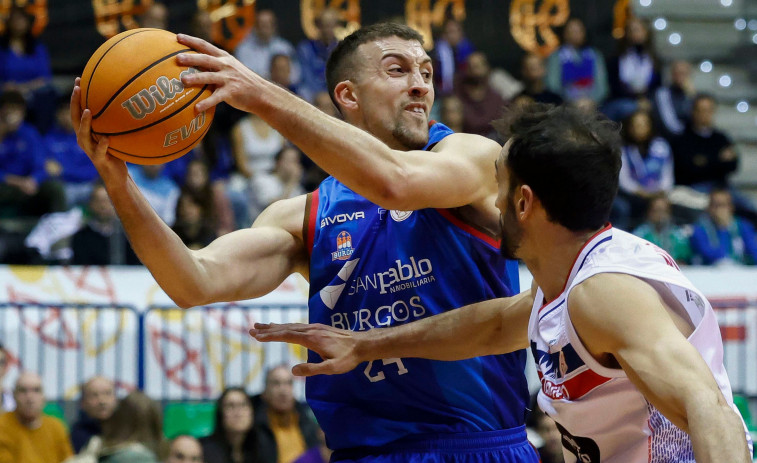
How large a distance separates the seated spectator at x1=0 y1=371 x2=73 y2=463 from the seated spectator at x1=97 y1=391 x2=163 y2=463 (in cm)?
39

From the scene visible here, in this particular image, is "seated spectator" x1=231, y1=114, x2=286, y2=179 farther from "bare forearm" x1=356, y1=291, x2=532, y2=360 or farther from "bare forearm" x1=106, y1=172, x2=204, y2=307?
"bare forearm" x1=356, y1=291, x2=532, y2=360

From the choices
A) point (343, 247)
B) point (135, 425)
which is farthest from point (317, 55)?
point (343, 247)

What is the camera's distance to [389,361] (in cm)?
412

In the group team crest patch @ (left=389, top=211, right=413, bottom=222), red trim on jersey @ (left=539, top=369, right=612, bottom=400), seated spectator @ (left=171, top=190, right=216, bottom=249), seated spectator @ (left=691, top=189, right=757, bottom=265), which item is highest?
team crest patch @ (left=389, top=211, right=413, bottom=222)

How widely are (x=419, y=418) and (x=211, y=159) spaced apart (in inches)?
302

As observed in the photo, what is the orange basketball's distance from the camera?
344cm

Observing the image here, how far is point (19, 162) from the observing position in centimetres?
1071

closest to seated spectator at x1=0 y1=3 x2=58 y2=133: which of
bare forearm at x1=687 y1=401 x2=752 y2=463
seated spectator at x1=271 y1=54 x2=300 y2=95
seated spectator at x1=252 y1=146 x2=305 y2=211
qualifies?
seated spectator at x1=271 y1=54 x2=300 y2=95

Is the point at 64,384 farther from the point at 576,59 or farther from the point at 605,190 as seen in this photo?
the point at 576,59

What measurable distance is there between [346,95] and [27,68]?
8295 mm

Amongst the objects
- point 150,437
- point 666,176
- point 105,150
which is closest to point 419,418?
point 105,150

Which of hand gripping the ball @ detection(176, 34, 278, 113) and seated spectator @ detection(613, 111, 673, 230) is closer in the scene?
hand gripping the ball @ detection(176, 34, 278, 113)

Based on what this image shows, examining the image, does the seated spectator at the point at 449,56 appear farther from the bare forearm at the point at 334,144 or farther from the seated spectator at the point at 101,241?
the bare forearm at the point at 334,144

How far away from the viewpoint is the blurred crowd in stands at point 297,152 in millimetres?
9898
